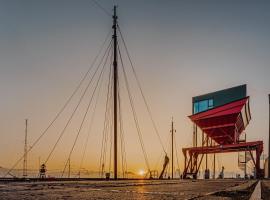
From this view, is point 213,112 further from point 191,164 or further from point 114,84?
point 114,84

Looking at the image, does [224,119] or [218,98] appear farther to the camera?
[218,98]

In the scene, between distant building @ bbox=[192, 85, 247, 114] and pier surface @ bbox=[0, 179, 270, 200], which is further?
distant building @ bbox=[192, 85, 247, 114]

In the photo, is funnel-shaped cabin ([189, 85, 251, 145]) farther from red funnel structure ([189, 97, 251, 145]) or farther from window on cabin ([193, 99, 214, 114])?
window on cabin ([193, 99, 214, 114])

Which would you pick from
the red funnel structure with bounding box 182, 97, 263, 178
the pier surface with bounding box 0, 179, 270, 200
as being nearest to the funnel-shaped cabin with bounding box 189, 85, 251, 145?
the red funnel structure with bounding box 182, 97, 263, 178

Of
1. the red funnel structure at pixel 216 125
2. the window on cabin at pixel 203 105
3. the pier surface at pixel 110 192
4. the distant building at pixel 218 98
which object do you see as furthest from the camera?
the window on cabin at pixel 203 105

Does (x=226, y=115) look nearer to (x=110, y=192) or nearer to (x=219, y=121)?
(x=219, y=121)

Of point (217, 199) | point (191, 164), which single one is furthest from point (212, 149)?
point (217, 199)

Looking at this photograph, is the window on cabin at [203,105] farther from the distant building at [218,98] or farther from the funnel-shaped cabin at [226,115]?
the funnel-shaped cabin at [226,115]

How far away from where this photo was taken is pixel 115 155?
19.7 metres

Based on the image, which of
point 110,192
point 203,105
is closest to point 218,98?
point 203,105

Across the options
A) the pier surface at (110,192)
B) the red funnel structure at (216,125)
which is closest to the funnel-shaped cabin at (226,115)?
the red funnel structure at (216,125)

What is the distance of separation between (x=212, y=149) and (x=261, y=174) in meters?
6.68

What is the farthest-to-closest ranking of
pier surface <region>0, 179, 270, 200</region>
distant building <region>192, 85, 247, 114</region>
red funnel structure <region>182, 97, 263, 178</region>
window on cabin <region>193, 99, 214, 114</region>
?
window on cabin <region>193, 99, 214, 114</region>
distant building <region>192, 85, 247, 114</region>
red funnel structure <region>182, 97, 263, 178</region>
pier surface <region>0, 179, 270, 200</region>

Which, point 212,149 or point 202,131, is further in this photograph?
point 202,131
